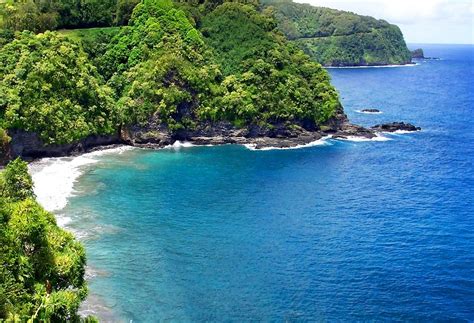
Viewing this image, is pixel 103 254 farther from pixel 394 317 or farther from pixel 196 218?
pixel 394 317

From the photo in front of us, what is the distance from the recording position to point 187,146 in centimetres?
12281

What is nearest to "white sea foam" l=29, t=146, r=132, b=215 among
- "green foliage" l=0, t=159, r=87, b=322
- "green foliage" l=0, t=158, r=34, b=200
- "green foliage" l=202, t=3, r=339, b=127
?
"green foliage" l=0, t=158, r=34, b=200

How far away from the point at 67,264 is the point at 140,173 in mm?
54572

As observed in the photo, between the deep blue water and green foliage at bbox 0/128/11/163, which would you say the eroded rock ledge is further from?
green foliage at bbox 0/128/11/163

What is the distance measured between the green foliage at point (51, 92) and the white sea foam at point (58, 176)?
4.80 metres

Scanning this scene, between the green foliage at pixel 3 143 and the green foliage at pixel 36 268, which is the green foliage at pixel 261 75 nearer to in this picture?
the green foliage at pixel 3 143

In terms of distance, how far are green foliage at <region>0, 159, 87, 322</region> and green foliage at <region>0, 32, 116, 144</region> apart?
5497 cm

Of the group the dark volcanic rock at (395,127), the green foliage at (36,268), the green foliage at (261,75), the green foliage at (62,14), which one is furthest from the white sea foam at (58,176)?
the dark volcanic rock at (395,127)

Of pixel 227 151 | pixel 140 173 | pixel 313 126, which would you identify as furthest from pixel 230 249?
pixel 313 126

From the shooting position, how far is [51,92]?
4245 inches

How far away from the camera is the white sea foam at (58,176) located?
267 feet

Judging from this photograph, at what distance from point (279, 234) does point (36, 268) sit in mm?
36960

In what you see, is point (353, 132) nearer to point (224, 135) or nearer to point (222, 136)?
point (224, 135)

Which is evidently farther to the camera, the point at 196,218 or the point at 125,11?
the point at 125,11
